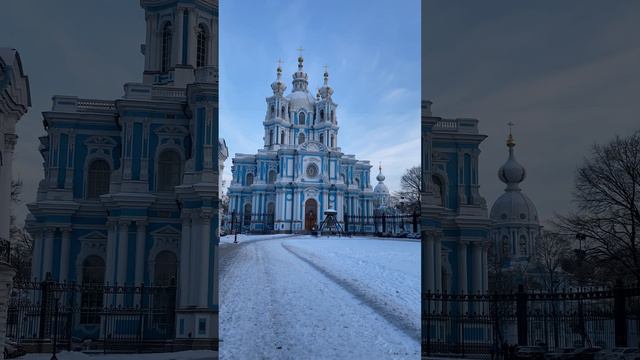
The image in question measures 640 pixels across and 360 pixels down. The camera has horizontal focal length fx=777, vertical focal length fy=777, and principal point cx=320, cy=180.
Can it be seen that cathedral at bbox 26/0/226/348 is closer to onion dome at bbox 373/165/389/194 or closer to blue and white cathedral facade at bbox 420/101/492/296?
blue and white cathedral facade at bbox 420/101/492/296

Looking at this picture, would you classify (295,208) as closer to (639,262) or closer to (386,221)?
(386,221)

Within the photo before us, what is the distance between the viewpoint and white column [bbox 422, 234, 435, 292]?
1279 cm

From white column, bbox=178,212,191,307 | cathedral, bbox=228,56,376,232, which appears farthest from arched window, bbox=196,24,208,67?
cathedral, bbox=228,56,376,232

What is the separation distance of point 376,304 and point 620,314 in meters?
6.25

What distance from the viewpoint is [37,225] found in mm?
21000

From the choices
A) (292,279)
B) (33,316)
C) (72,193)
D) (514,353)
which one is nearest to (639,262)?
(514,353)

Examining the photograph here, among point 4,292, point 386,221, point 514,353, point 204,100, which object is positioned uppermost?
point 204,100

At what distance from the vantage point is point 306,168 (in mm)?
Result: 10477

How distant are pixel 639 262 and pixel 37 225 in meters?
15.1

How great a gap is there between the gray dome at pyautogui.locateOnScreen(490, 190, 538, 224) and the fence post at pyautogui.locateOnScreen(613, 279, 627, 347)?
22.1 ft

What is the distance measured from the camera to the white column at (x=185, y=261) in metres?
17.7

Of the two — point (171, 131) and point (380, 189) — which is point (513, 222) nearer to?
point (171, 131)

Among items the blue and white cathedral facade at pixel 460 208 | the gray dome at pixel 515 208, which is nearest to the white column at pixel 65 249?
the blue and white cathedral facade at pixel 460 208

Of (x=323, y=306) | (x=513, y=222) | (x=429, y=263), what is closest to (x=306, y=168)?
(x=323, y=306)
